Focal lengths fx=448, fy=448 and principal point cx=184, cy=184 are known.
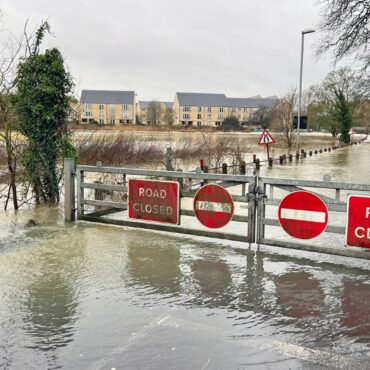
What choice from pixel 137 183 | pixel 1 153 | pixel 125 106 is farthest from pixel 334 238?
pixel 125 106

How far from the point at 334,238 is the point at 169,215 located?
2819 mm

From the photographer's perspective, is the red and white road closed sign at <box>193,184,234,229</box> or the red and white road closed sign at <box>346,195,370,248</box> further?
the red and white road closed sign at <box>193,184,234,229</box>

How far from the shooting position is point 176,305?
184 inches

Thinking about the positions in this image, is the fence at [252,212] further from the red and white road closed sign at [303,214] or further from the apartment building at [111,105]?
the apartment building at [111,105]

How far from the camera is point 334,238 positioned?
758 centimetres

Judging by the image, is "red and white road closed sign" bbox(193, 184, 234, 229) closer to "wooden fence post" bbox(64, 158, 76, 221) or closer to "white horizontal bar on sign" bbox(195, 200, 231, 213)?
"white horizontal bar on sign" bbox(195, 200, 231, 213)

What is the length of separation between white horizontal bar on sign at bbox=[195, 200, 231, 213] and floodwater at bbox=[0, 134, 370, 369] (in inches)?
21.6

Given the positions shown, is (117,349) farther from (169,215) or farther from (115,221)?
(115,221)

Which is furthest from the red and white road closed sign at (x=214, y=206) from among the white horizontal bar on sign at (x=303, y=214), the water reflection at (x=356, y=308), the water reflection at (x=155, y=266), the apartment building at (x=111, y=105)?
the apartment building at (x=111, y=105)

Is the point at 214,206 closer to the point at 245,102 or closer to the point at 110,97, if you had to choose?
the point at 110,97

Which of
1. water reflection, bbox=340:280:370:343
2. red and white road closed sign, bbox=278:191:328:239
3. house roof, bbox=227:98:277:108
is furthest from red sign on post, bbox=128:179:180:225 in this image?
house roof, bbox=227:98:277:108

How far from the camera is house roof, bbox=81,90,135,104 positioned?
388ft

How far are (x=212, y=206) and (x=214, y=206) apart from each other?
0.03 metres

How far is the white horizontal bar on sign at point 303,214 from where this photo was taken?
624 centimetres
